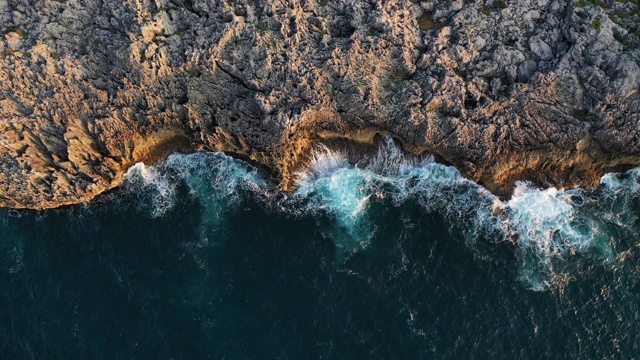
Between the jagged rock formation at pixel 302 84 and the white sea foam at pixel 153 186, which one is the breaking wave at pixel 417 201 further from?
the jagged rock formation at pixel 302 84

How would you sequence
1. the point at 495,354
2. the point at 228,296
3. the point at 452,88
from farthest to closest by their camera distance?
the point at 452,88 < the point at 228,296 < the point at 495,354

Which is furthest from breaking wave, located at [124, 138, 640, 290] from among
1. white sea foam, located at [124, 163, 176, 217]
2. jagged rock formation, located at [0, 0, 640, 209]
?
Answer: jagged rock formation, located at [0, 0, 640, 209]

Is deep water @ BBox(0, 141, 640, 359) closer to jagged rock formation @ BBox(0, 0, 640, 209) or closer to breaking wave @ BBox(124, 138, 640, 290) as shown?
breaking wave @ BBox(124, 138, 640, 290)

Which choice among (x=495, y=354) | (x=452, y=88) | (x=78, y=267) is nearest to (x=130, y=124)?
(x=78, y=267)

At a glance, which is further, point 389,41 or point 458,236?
point 389,41

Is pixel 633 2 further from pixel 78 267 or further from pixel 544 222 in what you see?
pixel 78 267

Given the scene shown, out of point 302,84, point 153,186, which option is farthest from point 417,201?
point 153,186
